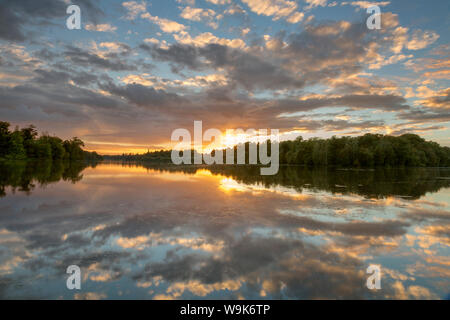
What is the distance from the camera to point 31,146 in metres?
79.1

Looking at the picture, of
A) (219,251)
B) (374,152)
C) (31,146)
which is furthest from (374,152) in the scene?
(31,146)

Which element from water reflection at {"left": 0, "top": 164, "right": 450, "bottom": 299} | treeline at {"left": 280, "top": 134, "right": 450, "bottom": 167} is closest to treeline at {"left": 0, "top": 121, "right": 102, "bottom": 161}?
water reflection at {"left": 0, "top": 164, "right": 450, "bottom": 299}

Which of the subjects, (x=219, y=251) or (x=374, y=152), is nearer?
(x=219, y=251)

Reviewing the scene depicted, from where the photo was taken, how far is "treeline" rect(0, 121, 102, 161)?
6494 cm

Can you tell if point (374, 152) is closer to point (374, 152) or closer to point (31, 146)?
point (374, 152)

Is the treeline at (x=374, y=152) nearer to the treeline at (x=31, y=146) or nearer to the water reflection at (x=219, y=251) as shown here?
the water reflection at (x=219, y=251)

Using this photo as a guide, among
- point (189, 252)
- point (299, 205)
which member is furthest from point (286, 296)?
point (299, 205)

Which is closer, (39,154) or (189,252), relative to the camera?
(189,252)

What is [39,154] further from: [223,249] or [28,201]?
[223,249]
